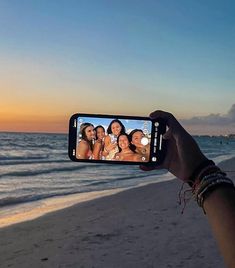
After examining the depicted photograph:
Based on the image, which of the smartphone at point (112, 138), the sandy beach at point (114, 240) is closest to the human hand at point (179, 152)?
the smartphone at point (112, 138)

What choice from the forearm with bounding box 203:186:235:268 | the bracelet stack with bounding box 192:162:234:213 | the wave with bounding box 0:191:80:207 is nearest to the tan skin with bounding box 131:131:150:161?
the bracelet stack with bounding box 192:162:234:213

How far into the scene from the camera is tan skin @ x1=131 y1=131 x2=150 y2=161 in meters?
2.12

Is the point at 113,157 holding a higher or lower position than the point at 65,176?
higher

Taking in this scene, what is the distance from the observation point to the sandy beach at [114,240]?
616 cm

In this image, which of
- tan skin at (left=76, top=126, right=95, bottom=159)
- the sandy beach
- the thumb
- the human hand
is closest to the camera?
the human hand

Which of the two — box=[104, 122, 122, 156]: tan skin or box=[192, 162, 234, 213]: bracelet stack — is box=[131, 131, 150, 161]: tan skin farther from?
box=[192, 162, 234, 213]: bracelet stack

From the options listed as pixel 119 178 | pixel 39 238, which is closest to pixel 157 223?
pixel 39 238

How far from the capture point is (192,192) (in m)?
1.56

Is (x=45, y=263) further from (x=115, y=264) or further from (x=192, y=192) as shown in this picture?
(x=192, y=192)

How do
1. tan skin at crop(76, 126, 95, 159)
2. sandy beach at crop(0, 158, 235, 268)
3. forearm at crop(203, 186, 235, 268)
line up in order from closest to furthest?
forearm at crop(203, 186, 235, 268) < tan skin at crop(76, 126, 95, 159) < sandy beach at crop(0, 158, 235, 268)

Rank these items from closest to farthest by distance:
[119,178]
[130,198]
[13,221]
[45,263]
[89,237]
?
[45,263]
[89,237]
[13,221]
[130,198]
[119,178]

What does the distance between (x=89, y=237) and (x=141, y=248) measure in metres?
1.28

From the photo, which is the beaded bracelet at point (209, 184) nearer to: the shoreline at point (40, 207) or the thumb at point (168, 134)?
the thumb at point (168, 134)

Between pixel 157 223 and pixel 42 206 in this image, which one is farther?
pixel 42 206
